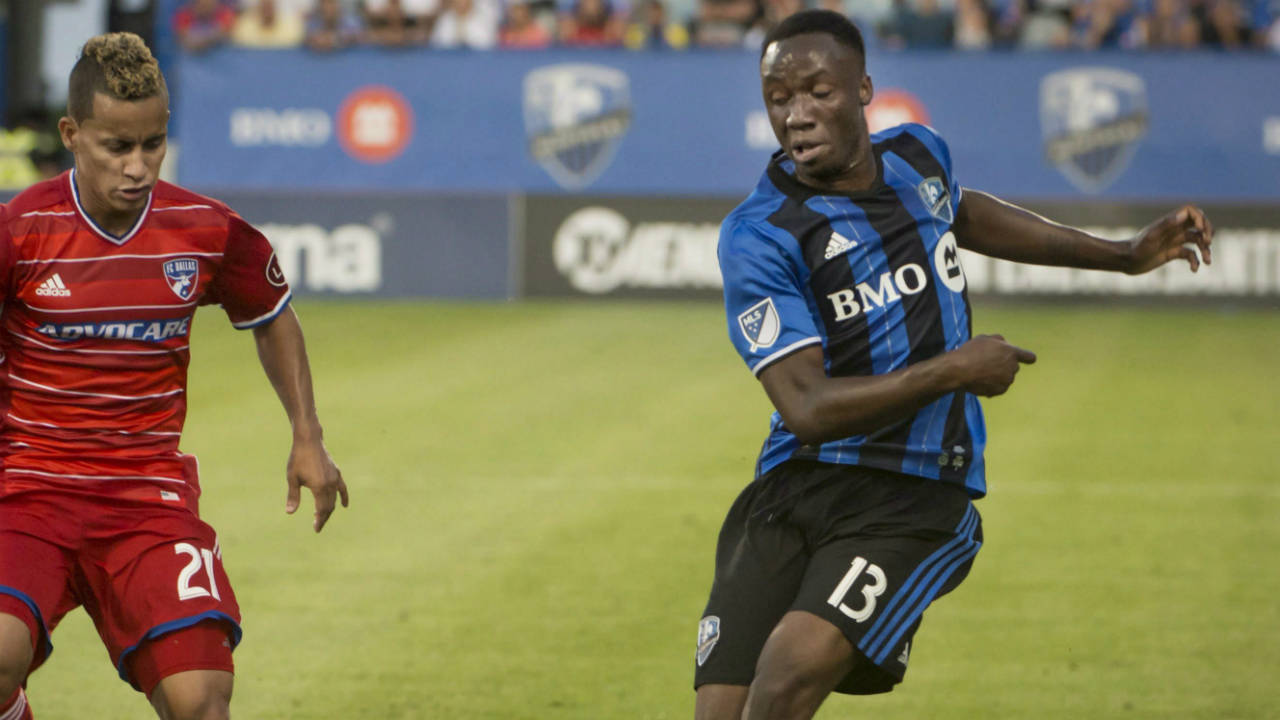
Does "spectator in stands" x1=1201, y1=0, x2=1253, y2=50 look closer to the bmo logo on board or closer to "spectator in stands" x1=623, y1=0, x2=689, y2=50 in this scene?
"spectator in stands" x1=623, y1=0, x2=689, y2=50

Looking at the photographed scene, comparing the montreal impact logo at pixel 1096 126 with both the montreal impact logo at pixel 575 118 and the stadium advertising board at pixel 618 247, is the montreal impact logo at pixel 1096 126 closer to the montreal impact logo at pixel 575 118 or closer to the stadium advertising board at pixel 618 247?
the stadium advertising board at pixel 618 247

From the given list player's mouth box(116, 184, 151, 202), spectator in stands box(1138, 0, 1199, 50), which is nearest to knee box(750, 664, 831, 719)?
player's mouth box(116, 184, 151, 202)

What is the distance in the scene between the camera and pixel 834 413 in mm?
4082

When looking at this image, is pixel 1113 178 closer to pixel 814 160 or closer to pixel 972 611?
pixel 972 611

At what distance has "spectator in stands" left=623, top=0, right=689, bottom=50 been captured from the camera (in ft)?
69.3

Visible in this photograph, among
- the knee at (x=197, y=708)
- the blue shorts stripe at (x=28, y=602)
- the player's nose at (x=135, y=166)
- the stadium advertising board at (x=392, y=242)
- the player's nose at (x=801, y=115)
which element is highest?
the player's nose at (x=801, y=115)

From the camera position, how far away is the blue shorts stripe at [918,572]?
4172 mm

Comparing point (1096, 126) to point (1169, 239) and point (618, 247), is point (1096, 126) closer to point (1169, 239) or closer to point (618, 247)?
point (618, 247)

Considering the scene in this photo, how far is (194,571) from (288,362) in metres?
0.65

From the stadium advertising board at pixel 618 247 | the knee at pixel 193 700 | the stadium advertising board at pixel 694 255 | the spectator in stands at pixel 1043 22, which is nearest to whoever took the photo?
the knee at pixel 193 700

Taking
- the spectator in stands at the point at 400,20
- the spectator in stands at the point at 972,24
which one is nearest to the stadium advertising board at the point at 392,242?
the spectator in stands at the point at 400,20

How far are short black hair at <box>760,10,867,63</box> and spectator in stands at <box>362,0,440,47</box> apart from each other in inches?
640

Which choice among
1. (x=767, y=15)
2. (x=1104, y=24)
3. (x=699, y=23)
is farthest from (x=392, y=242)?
(x=1104, y=24)

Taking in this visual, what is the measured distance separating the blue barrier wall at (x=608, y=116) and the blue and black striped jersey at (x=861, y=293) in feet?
49.4
